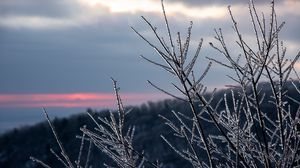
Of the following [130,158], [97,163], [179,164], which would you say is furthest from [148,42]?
[97,163]

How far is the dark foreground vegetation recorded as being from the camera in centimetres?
4022

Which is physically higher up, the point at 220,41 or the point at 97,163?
the point at 220,41

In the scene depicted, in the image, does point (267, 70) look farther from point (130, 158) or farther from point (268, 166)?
point (130, 158)

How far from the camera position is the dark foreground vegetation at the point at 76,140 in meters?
40.2

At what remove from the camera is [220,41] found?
4012mm

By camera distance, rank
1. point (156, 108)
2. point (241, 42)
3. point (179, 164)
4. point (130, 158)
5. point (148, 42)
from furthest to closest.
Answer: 1. point (156, 108)
2. point (179, 164)
3. point (130, 158)
4. point (241, 42)
5. point (148, 42)

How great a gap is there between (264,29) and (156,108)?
40390 mm

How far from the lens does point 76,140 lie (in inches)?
1766

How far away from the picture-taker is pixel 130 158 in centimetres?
446

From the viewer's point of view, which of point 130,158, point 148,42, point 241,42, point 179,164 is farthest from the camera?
point 179,164

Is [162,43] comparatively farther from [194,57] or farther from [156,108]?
[156,108]

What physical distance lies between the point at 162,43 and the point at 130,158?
3.90ft

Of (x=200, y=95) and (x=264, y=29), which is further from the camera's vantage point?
(x=264, y=29)

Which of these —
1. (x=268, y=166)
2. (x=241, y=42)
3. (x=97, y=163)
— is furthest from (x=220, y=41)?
(x=97, y=163)
